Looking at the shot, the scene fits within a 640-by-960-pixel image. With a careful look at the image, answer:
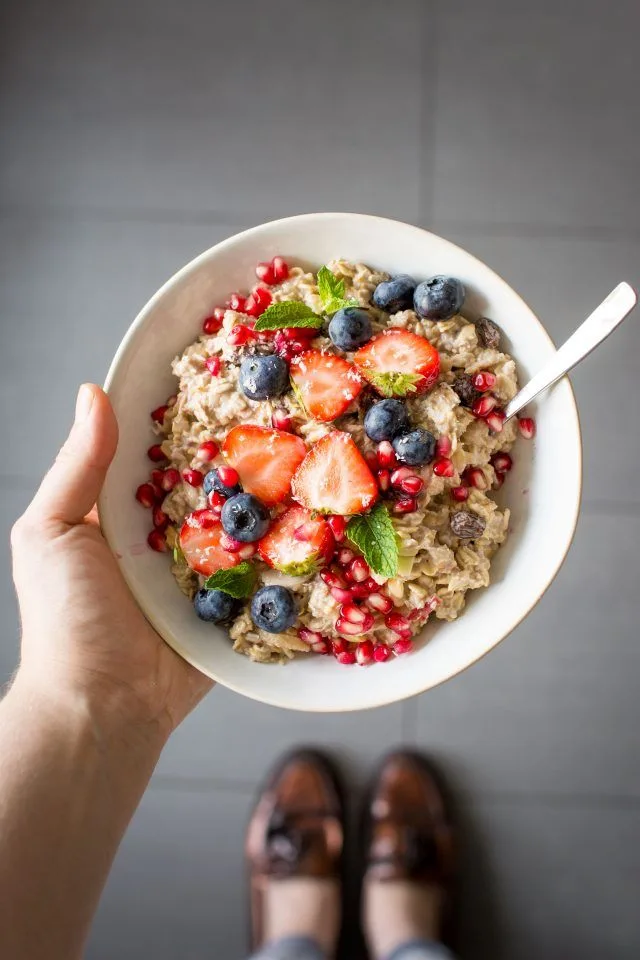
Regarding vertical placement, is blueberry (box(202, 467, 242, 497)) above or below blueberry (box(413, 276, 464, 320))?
below

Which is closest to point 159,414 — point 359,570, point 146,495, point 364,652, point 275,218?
point 146,495

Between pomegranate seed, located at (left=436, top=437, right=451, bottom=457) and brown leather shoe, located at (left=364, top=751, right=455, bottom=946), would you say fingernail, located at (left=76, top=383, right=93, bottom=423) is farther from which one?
brown leather shoe, located at (left=364, top=751, right=455, bottom=946)

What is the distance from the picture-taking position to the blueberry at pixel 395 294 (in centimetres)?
180

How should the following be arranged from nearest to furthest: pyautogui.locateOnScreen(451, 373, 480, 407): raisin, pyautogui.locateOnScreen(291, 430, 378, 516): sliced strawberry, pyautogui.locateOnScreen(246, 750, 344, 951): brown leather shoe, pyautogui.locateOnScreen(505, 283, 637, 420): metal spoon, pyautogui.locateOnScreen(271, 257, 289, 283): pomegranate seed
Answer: pyautogui.locateOnScreen(505, 283, 637, 420): metal spoon < pyautogui.locateOnScreen(291, 430, 378, 516): sliced strawberry < pyautogui.locateOnScreen(451, 373, 480, 407): raisin < pyautogui.locateOnScreen(271, 257, 289, 283): pomegranate seed < pyautogui.locateOnScreen(246, 750, 344, 951): brown leather shoe

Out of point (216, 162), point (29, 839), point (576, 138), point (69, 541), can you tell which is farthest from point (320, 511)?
point (576, 138)

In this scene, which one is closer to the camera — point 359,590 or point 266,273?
point 359,590

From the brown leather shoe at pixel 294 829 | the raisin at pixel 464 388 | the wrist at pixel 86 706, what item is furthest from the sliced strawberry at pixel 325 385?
the brown leather shoe at pixel 294 829

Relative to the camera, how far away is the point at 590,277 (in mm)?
2926

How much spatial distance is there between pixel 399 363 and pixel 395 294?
0.18 m

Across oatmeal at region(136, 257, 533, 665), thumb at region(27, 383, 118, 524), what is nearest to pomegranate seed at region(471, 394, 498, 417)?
oatmeal at region(136, 257, 533, 665)

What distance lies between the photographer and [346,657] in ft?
6.03

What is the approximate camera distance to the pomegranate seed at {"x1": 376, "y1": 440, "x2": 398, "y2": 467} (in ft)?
5.57

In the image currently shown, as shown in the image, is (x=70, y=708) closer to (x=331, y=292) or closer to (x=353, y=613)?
(x=353, y=613)

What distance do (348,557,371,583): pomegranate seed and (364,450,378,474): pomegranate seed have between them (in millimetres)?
194
